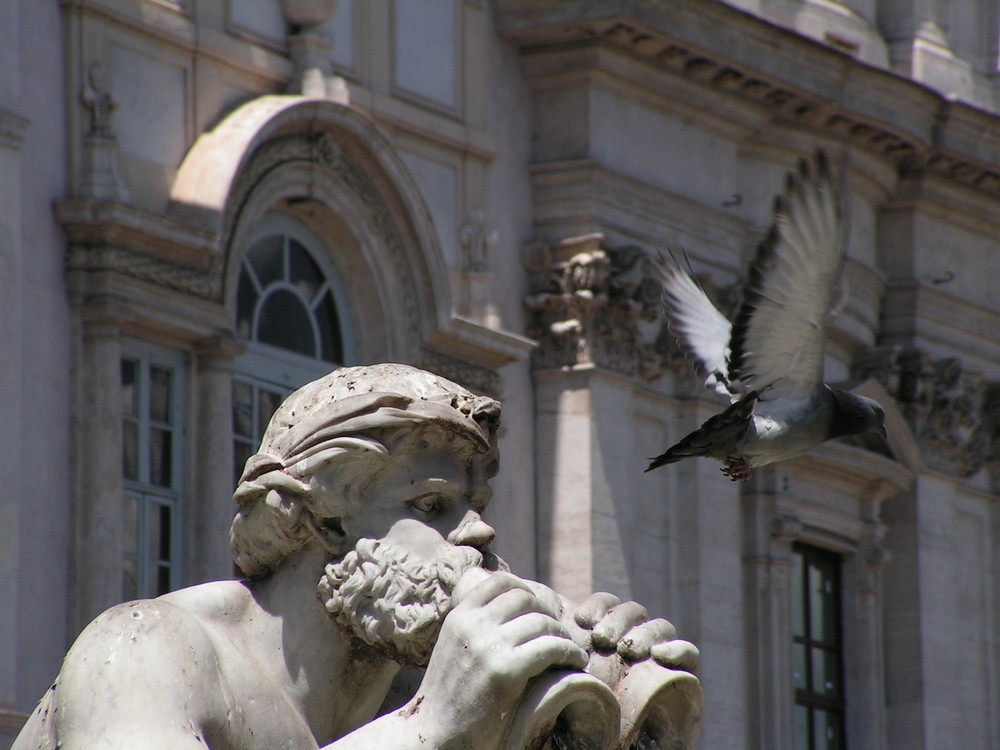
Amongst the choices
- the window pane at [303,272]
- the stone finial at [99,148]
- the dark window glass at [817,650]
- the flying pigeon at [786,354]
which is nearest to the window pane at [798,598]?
the dark window glass at [817,650]

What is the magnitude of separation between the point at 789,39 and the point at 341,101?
4.89 metres

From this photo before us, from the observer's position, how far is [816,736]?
2205 centimetres

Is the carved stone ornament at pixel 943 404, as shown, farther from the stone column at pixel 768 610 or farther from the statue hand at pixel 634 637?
the statue hand at pixel 634 637

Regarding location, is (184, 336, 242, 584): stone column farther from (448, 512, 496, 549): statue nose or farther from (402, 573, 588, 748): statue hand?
(402, 573, 588, 748): statue hand

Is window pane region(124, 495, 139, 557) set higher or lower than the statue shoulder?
higher

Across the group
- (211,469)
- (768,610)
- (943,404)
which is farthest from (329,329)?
(943,404)

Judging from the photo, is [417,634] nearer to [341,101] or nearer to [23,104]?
[23,104]

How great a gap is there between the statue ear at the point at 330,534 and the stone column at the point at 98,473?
1001cm

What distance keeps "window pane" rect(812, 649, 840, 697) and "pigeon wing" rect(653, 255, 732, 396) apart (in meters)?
7.82

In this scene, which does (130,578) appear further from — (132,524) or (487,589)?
(487,589)

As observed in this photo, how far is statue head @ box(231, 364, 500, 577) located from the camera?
4.18m

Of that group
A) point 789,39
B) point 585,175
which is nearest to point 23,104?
point 585,175

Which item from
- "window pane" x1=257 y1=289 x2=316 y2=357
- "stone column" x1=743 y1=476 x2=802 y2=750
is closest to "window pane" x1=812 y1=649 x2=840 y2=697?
"stone column" x1=743 y1=476 x2=802 y2=750

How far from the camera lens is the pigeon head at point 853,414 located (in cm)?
1243
